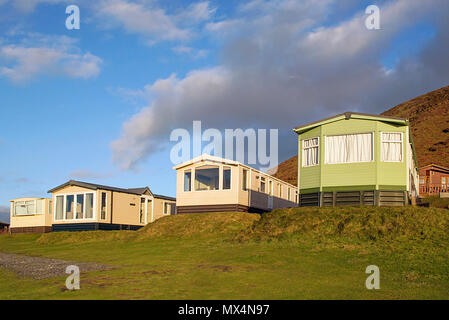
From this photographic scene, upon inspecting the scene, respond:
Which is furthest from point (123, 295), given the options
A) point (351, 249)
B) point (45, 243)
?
point (45, 243)

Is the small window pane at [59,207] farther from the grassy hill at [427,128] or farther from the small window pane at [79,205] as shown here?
the grassy hill at [427,128]

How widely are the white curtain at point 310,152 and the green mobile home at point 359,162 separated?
6 cm

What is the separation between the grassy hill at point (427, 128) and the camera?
84938 mm

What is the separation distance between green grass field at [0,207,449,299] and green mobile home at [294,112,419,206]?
5.98 feet

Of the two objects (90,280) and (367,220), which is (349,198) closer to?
(367,220)

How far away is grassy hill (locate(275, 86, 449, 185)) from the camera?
3344 inches

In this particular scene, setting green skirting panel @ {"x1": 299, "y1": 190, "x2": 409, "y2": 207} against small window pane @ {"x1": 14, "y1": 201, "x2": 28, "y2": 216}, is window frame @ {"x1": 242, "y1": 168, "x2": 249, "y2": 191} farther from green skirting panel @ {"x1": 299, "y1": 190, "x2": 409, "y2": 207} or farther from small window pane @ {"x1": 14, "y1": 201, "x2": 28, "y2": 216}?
small window pane @ {"x1": 14, "y1": 201, "x2": 28, "y2": 216}

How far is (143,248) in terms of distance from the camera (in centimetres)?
2605

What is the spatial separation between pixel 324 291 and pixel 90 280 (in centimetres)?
750

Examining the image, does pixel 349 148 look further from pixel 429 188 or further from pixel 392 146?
pixel 429 188

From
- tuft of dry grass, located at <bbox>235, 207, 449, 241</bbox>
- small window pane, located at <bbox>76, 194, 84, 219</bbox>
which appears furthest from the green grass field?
small window pane, located at <bbox>76, 194, 84, 219</bbox>

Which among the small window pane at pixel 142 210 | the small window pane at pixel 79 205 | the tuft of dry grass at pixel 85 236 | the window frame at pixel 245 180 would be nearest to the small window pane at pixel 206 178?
the window frame at pixel 245 180

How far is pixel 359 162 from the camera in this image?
25969mm

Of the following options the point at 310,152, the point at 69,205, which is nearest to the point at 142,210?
the point at 69,205
